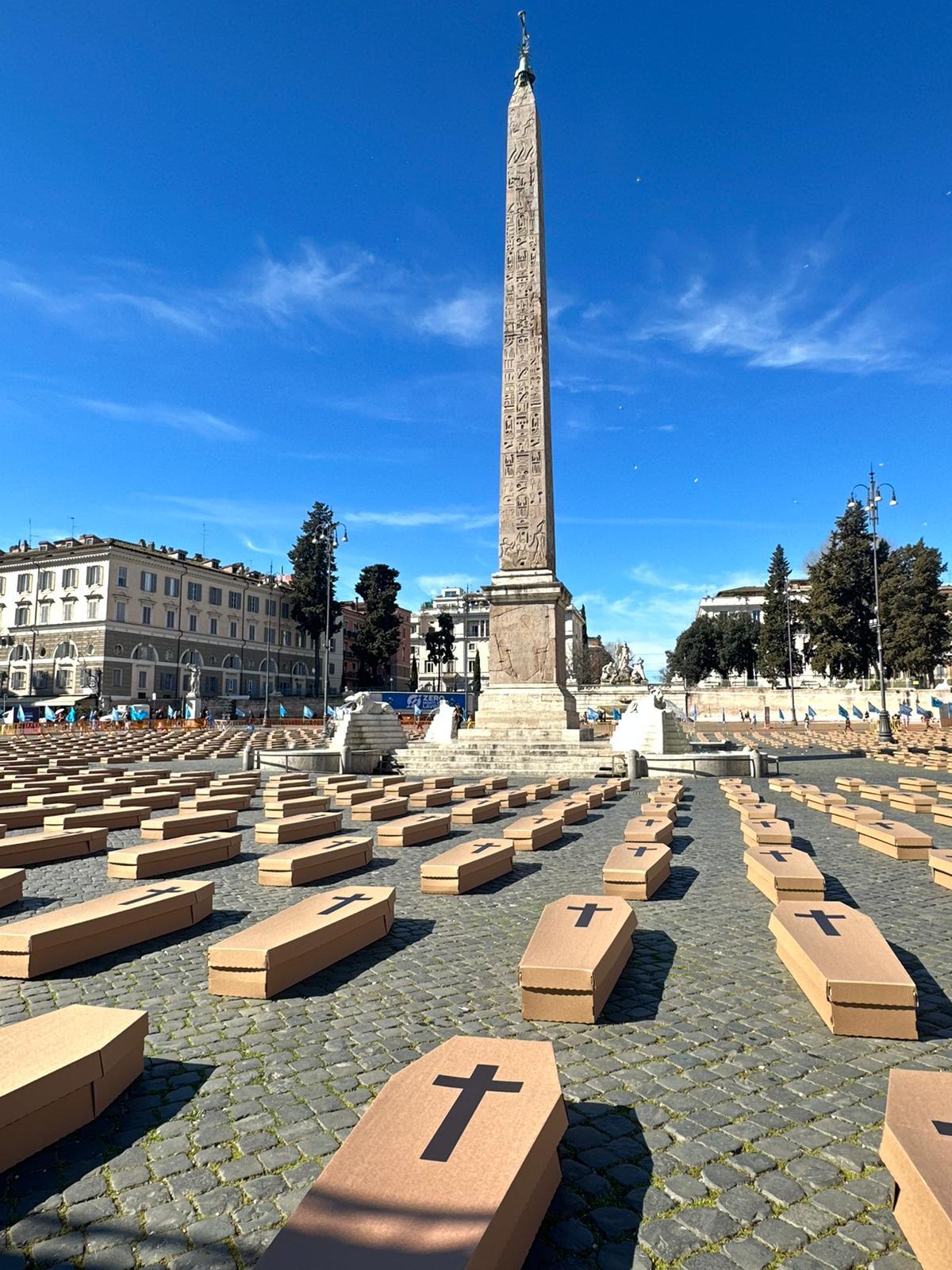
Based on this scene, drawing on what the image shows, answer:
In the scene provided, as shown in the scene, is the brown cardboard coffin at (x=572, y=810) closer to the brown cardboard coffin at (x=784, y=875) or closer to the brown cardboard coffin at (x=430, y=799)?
the brown cardboard coffin at (x=430, y=799)

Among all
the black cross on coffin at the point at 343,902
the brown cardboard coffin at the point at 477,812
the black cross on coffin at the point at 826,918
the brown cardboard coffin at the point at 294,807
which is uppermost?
the black cross on coffin at the point at 826,918

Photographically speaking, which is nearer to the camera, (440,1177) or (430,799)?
(440,1177)

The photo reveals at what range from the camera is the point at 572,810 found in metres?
11.4

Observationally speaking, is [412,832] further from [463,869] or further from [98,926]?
[98,926]

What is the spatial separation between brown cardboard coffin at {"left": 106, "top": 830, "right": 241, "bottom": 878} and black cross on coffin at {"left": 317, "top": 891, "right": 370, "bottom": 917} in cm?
307

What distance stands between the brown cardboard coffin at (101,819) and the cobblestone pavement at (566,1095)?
13.4 feet

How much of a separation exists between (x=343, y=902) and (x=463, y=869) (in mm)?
1719

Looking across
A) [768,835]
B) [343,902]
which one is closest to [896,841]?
[768,835]

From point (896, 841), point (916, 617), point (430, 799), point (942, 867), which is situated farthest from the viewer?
point (916, 617)

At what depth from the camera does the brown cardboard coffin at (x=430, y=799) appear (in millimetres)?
13172

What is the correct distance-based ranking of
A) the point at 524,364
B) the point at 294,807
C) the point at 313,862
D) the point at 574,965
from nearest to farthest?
1. the point at 574,965
2. the point at 313,862
3. the point at 294,807
4. the point at 524,364

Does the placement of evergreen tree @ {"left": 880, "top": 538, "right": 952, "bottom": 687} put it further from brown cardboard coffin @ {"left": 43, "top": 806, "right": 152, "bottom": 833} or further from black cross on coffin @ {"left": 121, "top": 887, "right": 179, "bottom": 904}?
black cross on coffin @ {"left": 121, "top": 887, "right": 179, "bottom": 904}

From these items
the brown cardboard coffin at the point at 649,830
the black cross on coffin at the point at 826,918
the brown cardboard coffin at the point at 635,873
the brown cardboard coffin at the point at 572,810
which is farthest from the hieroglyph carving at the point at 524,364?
the black cross on coffin at the point at 826,918

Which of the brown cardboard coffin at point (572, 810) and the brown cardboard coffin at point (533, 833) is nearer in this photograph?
the brown cardboard coffin at point (533, 833)
